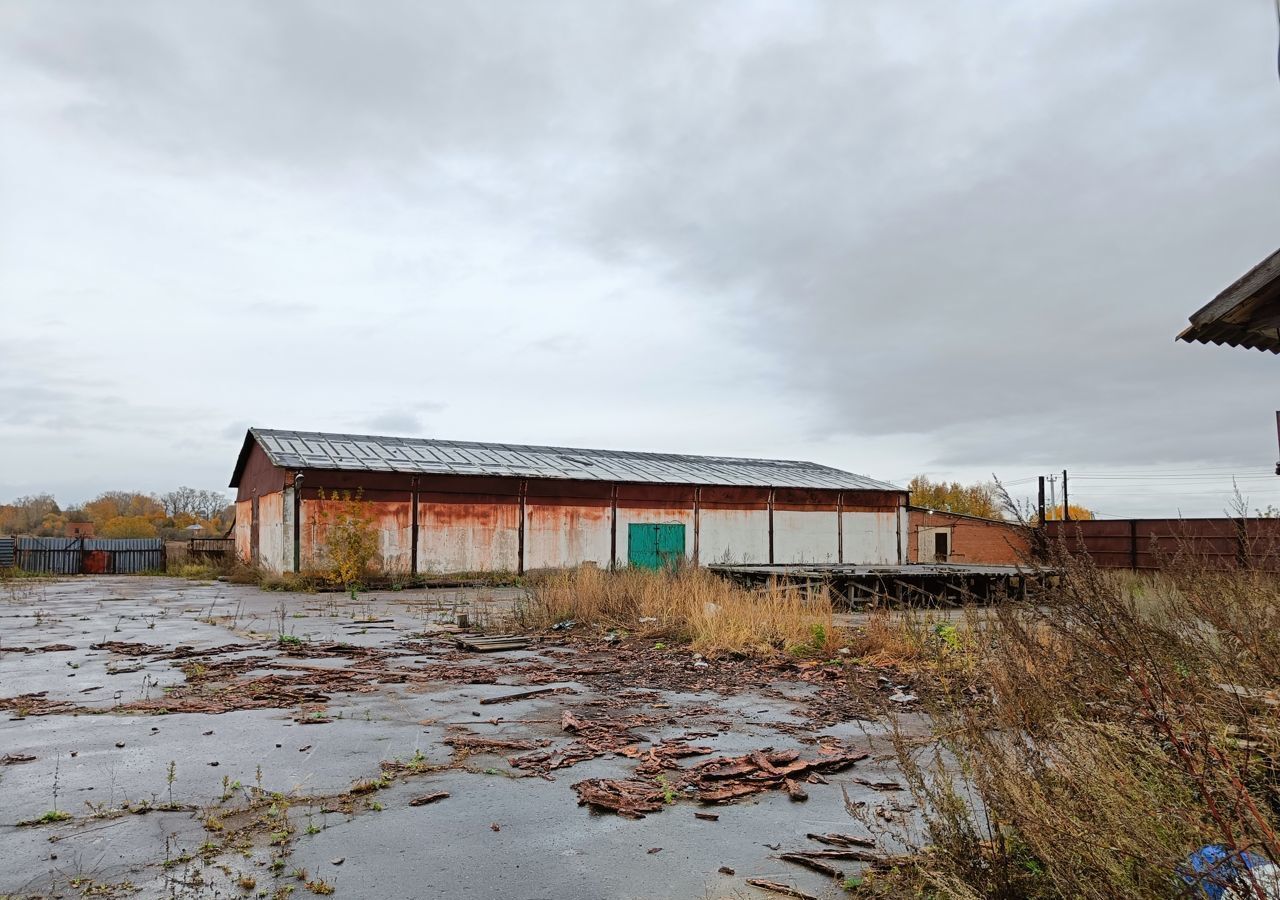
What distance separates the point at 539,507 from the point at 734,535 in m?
7.68

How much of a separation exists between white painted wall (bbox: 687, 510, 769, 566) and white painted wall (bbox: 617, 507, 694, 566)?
1.00 feet

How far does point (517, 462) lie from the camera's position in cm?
3170

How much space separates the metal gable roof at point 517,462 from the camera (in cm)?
2811

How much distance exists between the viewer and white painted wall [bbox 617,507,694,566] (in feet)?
100

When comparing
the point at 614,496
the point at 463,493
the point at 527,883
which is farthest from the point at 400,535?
the point at 527,883

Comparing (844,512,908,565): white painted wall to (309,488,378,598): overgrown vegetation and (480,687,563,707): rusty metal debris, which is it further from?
(480,687,563,707): rusty metal debris

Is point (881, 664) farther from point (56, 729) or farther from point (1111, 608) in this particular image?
point (56, 729)

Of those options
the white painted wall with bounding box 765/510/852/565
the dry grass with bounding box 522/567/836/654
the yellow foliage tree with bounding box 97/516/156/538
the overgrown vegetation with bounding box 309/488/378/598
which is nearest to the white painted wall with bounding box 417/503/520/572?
the overgrown vegetation with bounding box 309/488/378/598

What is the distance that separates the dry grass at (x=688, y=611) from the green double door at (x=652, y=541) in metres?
14.5

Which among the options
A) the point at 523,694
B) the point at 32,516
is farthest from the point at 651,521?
the point at 32,516

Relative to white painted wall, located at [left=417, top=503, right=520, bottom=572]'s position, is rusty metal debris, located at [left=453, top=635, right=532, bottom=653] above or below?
below

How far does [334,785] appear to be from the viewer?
5371 mm

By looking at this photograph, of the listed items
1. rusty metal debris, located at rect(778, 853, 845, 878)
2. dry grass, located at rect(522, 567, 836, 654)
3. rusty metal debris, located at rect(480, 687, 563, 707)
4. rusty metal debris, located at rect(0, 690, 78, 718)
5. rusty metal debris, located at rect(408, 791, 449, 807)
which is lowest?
rusty metal debris, located at rect(480, 687, 563, 707)

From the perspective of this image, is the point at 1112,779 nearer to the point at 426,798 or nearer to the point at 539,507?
the point at 426,798
